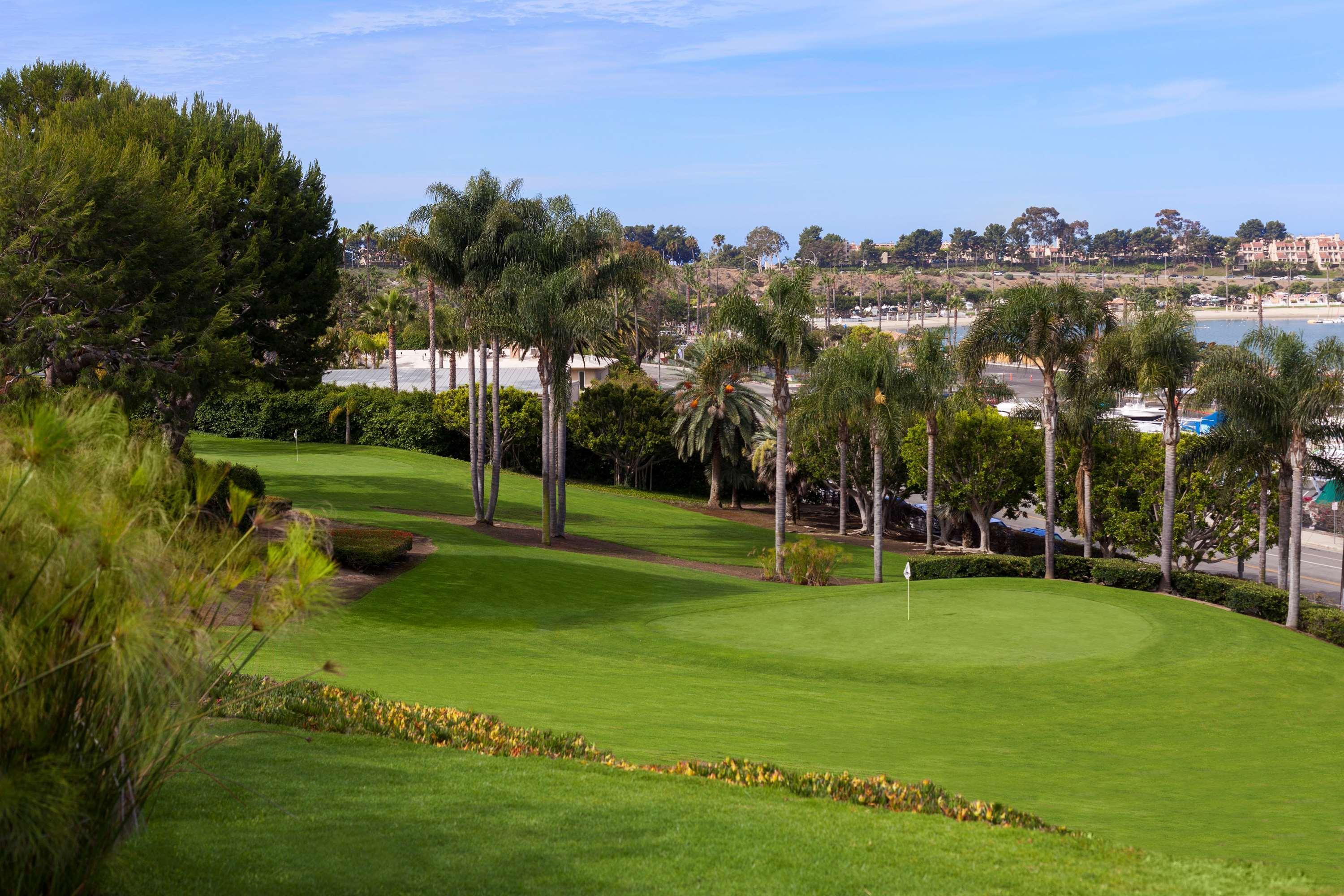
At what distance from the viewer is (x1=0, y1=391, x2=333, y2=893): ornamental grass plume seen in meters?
6.52

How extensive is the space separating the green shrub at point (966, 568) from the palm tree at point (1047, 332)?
2.95 meters

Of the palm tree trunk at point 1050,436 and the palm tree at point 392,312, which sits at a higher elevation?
the palm tree at point 392,312

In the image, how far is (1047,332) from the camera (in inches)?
1508

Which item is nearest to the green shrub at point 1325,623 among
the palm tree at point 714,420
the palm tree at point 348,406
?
the palm tree at point 714,420

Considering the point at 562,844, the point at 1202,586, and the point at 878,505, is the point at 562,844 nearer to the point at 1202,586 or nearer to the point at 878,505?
the point at 1202,586

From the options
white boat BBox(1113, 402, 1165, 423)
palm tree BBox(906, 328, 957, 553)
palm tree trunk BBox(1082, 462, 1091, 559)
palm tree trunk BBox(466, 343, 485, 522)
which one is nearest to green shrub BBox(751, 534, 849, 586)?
palm tree BBox(906, 328, 957, 553)

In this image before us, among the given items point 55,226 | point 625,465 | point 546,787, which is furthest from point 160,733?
point 625,465

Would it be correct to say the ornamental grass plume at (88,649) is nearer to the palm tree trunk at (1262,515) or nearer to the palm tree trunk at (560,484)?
the palm tree trunk at (560,484)

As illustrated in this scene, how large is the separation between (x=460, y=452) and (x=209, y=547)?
57.8m

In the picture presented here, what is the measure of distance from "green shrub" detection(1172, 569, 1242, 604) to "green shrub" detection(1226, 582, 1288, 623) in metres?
1.24

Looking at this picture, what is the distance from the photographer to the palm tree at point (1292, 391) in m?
31.5

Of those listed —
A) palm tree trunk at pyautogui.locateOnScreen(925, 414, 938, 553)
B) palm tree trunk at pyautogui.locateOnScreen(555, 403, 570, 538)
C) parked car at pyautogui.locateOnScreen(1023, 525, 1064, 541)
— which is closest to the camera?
palm tree trunk at pyautogui.locateOnScreen(555, 403, 570, 538)

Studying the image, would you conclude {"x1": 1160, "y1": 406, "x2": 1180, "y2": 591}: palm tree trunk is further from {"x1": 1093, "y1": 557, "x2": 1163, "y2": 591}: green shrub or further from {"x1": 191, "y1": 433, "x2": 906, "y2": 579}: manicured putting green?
{"x1": 191, "y1": 433, "x2": 906, "y2": 579}: manicured putting green

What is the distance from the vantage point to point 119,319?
27812 mm
